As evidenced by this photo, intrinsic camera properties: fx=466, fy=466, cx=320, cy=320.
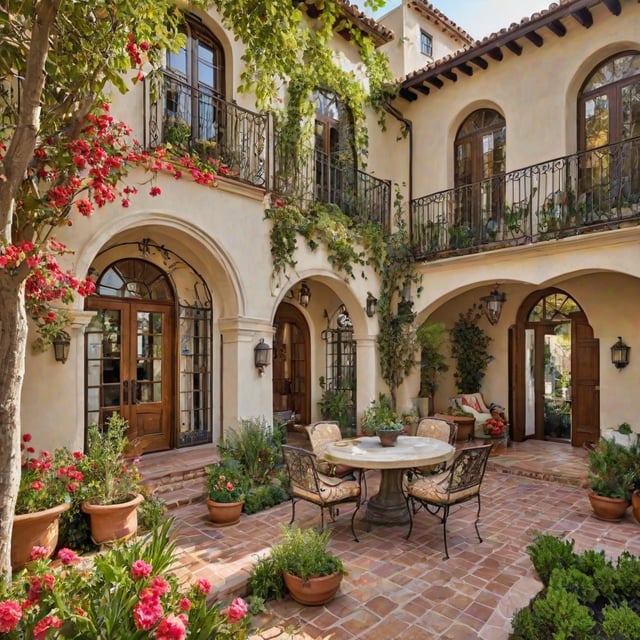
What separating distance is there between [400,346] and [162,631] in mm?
7920

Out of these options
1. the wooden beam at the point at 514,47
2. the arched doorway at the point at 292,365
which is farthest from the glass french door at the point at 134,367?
the wooden beam at the point at 514,47

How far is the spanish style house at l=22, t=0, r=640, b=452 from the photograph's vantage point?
22.2ft

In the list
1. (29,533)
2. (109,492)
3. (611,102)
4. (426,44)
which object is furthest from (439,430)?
(426,44)

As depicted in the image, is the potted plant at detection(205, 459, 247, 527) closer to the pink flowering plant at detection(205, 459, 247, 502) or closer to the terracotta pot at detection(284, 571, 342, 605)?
the pink flowering plant at detection(205, 459, 247, 502)

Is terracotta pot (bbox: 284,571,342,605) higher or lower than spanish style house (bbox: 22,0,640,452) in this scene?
lower

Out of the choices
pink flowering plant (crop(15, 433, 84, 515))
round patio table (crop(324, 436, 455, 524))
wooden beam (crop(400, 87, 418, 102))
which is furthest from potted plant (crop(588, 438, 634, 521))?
wooden beam (crop(400, 87, 418, 102))

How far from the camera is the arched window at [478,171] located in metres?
8.97

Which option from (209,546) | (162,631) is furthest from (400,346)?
(162,631)

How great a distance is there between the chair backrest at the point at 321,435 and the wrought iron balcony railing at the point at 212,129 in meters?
3.82

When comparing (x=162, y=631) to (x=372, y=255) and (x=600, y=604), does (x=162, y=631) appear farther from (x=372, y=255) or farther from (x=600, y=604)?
(x=372, y=255)

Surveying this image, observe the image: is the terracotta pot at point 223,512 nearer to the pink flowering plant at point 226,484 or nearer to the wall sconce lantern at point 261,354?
the pink flowering plant at point 226,484

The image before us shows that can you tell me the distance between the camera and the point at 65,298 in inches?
182

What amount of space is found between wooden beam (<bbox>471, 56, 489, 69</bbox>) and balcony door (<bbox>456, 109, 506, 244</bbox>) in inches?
32.5

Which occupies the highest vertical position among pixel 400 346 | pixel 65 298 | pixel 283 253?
pixel 283 253
